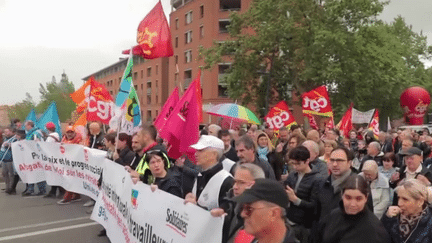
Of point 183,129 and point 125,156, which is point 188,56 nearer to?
point 125,156

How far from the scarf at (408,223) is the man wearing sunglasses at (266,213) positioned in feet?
5.31

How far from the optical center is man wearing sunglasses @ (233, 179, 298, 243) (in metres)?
2.00

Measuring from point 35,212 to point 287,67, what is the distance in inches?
900

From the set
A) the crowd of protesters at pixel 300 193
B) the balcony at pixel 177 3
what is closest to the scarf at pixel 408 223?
the crowd of protesters at pixel 300 193

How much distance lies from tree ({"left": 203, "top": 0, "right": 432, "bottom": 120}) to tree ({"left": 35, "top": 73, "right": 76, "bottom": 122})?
49996mm

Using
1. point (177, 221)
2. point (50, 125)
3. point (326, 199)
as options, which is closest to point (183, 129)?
point (177, 221)

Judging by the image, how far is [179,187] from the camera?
4492mm

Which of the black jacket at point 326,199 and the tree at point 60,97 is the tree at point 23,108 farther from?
the black jacket at point 326,199

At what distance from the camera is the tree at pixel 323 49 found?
2416 cm

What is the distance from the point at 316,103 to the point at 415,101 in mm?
18601

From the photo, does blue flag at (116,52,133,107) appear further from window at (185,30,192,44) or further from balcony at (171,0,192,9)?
balcony at (171,0,192,9)

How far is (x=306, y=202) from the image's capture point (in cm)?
388

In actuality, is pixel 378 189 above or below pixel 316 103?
below

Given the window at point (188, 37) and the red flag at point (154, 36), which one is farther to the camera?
the window at point (188, 37)
